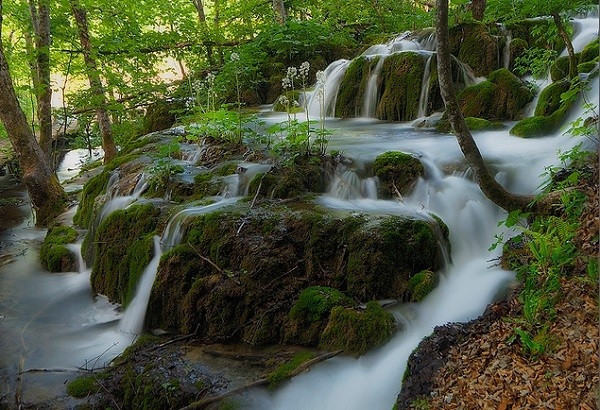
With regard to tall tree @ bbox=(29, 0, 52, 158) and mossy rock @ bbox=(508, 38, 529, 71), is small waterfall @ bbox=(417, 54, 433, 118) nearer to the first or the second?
mossy rock @ bbox=(508, 38, 529, 71)

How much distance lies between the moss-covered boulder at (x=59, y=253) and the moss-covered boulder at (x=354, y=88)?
621cm

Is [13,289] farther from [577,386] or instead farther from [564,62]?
[564,62]

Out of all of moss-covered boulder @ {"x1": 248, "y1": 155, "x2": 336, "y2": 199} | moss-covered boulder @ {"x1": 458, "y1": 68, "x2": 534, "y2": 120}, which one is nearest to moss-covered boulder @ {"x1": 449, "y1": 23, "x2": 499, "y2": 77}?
moss-covered boulder @ {"x1": 458, "y1": 68, "x2": 534, "y2": 120}

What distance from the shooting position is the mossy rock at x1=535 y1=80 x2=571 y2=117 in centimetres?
712

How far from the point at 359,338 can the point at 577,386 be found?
1692 millimetres

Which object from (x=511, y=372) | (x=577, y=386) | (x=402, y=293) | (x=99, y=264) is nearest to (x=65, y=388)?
(x=99, y=264)

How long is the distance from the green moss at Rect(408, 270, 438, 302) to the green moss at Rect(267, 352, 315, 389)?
1.16 m

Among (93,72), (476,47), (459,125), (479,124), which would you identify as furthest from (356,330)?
(476,47)

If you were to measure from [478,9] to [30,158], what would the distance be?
11.2 meters

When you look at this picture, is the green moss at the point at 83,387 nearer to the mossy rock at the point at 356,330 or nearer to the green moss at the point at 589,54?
the mossy rock at the point at 356,330

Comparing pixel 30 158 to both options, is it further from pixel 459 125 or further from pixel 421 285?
pixel 459 125

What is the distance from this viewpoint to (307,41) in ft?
43.9

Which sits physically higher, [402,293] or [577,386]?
[577,386]

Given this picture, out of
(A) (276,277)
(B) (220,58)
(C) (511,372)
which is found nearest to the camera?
(C) (511,372)
